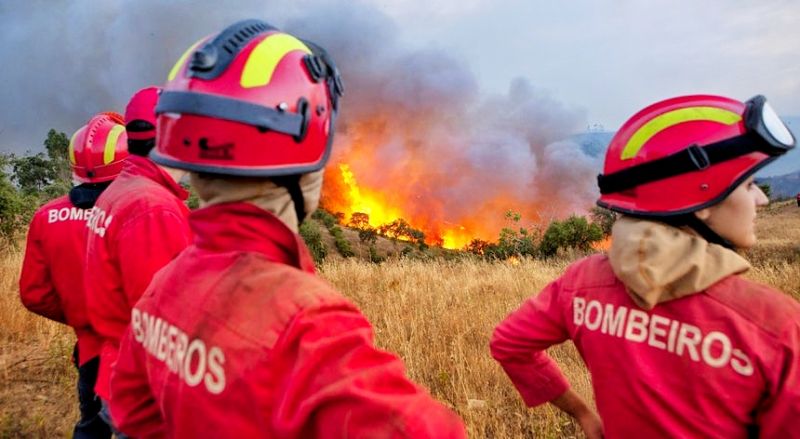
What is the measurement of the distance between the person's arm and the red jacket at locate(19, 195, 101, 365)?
2.20 meters

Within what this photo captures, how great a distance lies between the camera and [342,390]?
3.04 ft

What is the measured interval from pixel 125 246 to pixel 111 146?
3.75 feet

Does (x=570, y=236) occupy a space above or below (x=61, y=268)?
above

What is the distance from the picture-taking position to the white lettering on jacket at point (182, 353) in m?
1.08

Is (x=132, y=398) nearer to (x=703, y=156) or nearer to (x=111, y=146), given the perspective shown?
(x=703, y=156)

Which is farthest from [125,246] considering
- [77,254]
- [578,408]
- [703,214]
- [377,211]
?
[377,211]

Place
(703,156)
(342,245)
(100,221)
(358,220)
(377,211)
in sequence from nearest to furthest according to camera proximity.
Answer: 1. (703,156)
2. (100,221)
3. (342,245)
4. (358,220)
5. (377,211)

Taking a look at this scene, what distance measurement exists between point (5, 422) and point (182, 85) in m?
4.01

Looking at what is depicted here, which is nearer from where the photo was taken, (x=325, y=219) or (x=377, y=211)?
(x=325, y=219)

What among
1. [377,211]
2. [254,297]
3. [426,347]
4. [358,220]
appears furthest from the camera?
[377,211]

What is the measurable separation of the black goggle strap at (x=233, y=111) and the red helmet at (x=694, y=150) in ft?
3.75

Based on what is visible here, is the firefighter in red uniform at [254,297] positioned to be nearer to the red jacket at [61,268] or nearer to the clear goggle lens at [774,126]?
the clear goggle lens at [774,126]

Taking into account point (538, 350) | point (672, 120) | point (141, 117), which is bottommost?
point (538, 350)

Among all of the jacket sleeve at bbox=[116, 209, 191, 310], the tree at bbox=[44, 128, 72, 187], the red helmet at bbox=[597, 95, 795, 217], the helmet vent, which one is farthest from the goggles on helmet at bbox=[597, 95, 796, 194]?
the tree at bbox=[44, 128, 72, 187]
